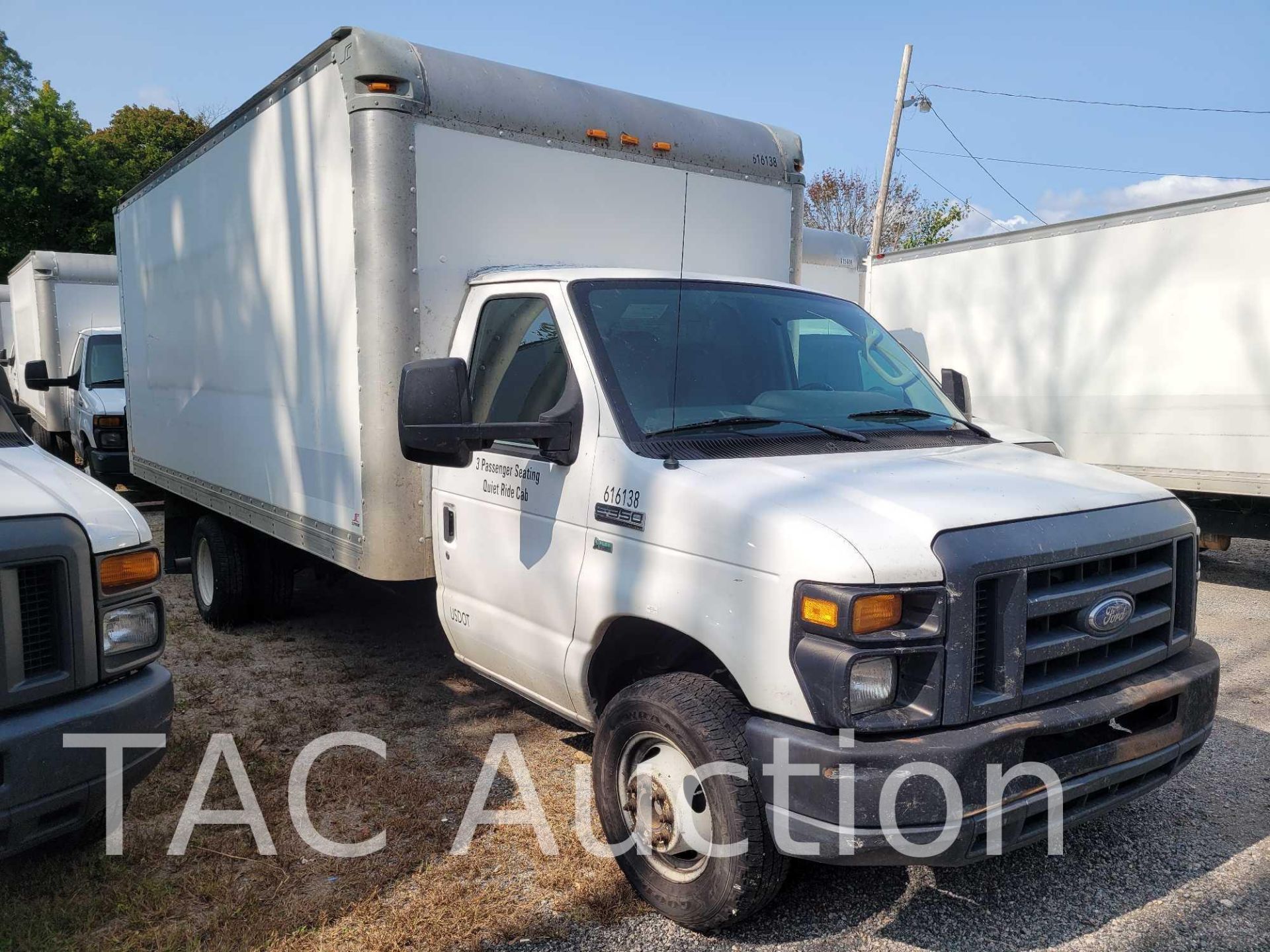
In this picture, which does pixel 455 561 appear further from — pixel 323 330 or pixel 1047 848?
pixel 1047 848

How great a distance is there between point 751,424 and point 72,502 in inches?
92.5

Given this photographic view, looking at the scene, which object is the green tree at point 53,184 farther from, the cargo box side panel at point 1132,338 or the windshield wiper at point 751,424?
the windshield wiper at point 751,424

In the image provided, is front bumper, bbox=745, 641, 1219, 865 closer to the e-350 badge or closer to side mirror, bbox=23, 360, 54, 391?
the e-350 badge

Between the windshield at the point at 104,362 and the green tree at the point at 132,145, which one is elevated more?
the green tree at the point at 132,145

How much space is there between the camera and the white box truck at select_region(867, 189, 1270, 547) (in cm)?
778

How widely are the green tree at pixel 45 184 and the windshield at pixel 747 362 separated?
2722cm

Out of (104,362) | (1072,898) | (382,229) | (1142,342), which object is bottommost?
(1072,898)

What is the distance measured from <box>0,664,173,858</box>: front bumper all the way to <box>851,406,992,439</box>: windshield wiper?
277 cm

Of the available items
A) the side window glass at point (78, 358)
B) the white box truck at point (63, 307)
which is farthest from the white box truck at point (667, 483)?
the white box truck at point (63, 307)

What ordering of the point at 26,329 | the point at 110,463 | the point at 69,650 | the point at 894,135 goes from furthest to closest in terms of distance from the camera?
the point at 894,135, the point at 26,329, the point at 110,463, the point at 69,650

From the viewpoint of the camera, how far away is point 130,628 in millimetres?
3244

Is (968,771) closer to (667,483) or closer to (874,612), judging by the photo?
(874,612)

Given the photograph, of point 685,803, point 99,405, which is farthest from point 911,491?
point 99,405

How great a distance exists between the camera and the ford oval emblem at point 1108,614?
293cm
